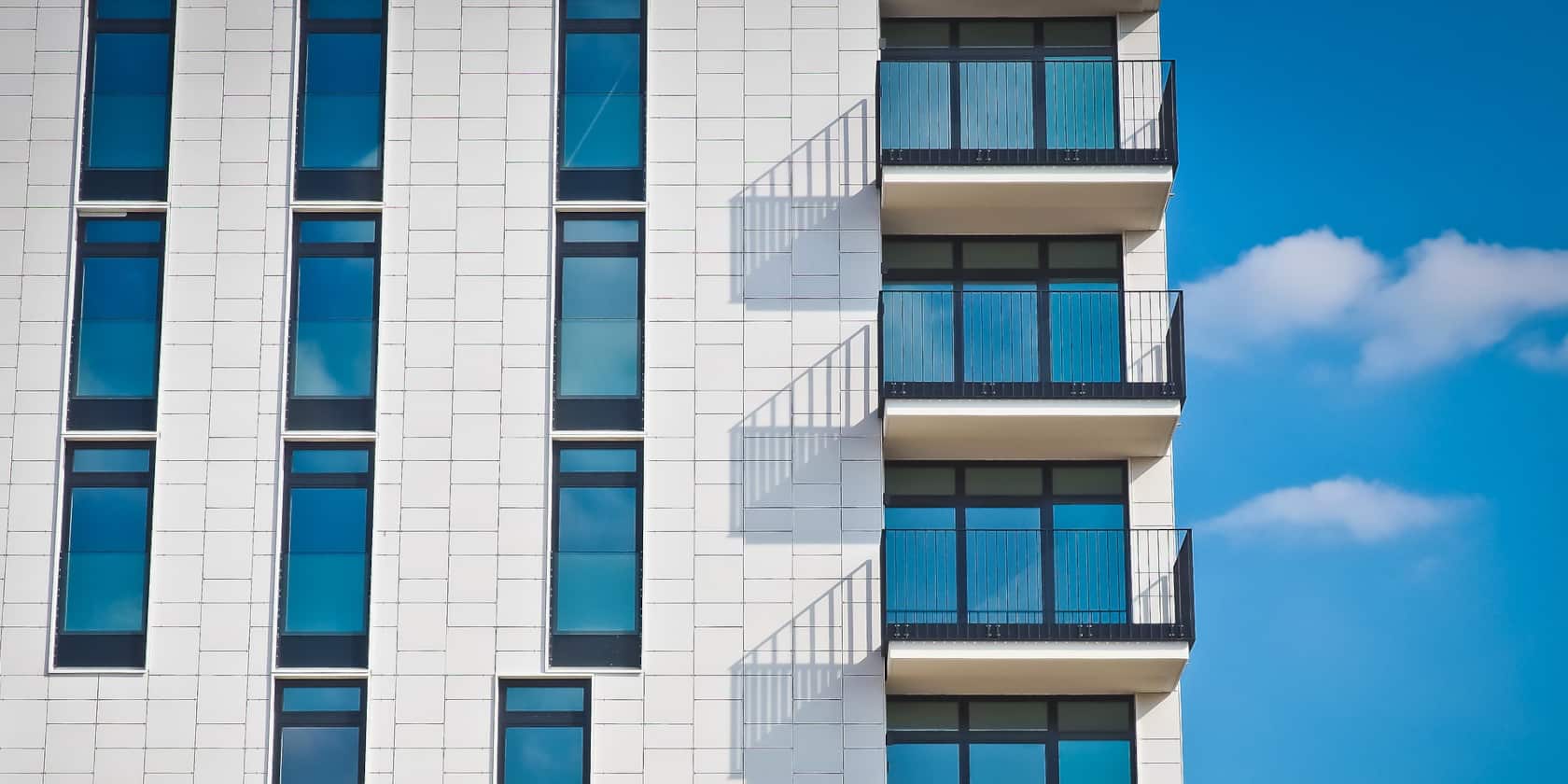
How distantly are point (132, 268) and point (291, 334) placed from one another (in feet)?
7.43

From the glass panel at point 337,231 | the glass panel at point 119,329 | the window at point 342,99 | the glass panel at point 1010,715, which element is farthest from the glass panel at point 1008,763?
the glass panel at point 119,329

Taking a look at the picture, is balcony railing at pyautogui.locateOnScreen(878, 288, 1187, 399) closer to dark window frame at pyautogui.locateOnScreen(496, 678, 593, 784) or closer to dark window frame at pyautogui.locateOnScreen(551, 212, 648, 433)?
dark window frame at pyautogui.locateOnScreen(551, 212, 648, 433)

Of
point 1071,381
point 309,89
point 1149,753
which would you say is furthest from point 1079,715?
point 309,89

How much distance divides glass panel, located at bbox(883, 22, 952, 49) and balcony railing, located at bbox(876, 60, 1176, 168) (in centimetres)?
132

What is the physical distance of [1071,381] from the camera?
25.3m

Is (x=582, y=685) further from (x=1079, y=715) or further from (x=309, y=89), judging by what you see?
(x=309, y=89)

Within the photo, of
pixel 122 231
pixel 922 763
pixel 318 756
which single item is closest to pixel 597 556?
pixel 318 756

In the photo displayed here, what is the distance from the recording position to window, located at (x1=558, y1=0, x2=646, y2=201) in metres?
26.0

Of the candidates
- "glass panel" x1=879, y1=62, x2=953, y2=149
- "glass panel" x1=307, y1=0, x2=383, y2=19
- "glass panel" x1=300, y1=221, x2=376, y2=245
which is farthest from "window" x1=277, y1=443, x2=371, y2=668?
"glass panel" x1=879, y1=62, x2=953, y2=149

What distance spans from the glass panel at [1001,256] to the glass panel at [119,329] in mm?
10325

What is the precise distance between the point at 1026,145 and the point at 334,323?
8.98m

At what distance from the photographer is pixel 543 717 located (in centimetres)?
2448

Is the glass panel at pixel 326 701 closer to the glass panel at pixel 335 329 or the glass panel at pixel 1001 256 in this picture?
the glass panel at pixel 335 329

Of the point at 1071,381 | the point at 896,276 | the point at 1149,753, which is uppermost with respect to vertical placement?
the point at 896,276
